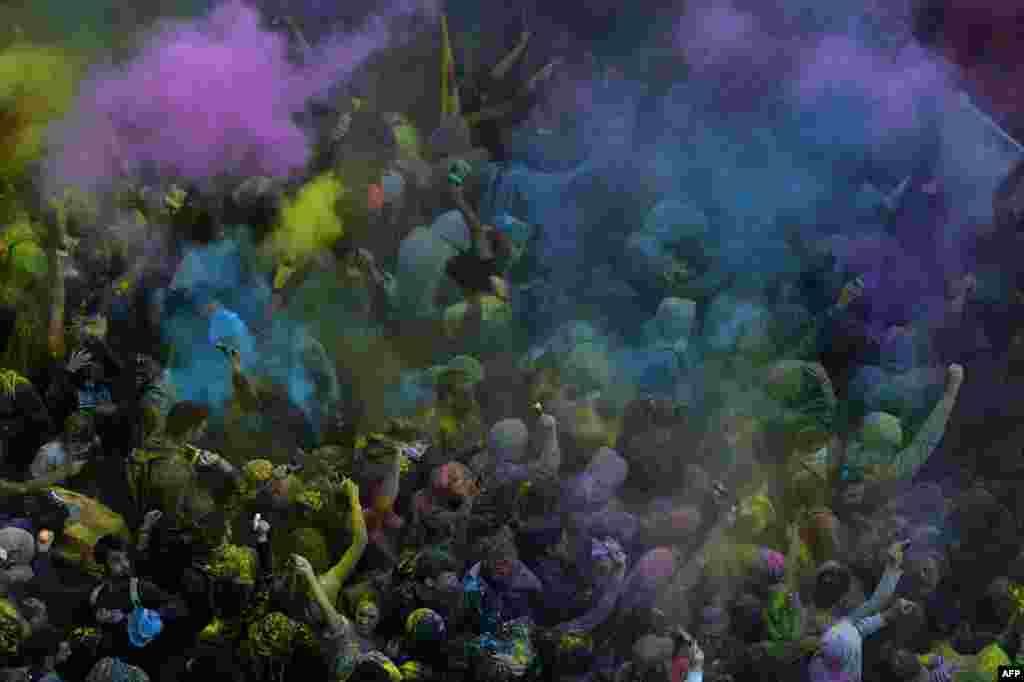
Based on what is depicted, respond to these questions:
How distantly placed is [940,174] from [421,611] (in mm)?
3886

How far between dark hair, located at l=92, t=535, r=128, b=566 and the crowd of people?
0.01 m

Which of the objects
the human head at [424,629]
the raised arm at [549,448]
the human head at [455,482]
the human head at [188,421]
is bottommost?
the human head at [188,421]

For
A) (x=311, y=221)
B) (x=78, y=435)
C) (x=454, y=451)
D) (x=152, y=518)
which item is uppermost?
(x=311, y=221)

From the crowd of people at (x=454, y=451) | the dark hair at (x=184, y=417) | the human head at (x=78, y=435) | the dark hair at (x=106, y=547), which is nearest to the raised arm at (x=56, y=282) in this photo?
the crowd of people at (x=454, y=451)

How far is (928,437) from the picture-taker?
5.96 metres

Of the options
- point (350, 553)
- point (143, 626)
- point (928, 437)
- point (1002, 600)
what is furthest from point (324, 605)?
point (928, 437)

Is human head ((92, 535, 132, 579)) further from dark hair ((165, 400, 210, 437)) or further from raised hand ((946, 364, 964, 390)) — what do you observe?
raised hand ((946, 364, 964, 390))

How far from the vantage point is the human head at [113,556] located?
4953 mm

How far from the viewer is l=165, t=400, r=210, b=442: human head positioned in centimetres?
590

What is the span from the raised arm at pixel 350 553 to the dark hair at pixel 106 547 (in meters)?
0.85

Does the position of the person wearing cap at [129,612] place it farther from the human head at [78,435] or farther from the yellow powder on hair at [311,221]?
the yellow powder on hair at [311,221]

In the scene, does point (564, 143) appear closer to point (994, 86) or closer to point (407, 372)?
point (407, 372)

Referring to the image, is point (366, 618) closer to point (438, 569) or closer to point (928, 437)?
point (438, 569)

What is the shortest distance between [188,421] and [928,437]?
11.8ft
